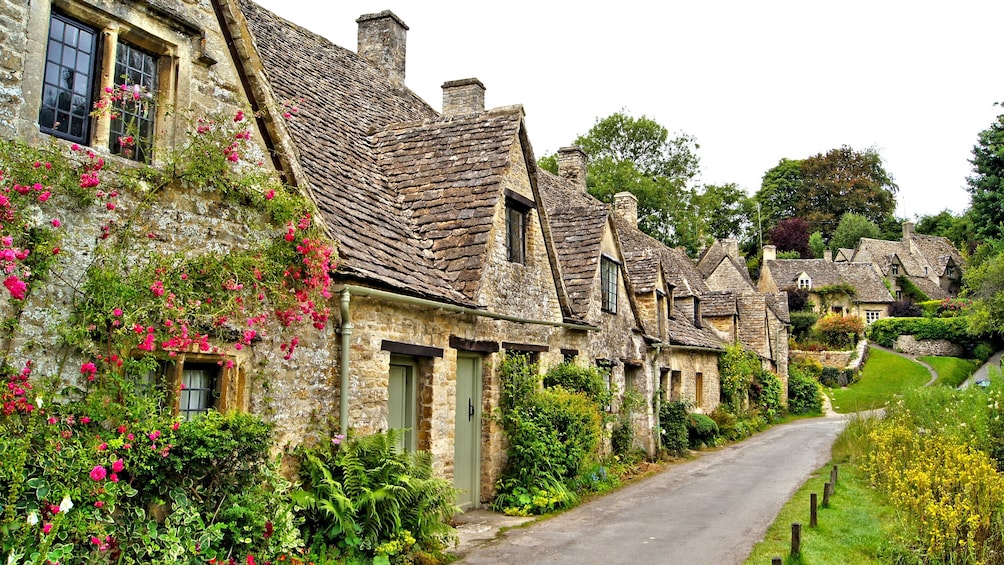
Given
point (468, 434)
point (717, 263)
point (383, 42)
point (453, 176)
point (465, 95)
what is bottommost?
point (468, 434)

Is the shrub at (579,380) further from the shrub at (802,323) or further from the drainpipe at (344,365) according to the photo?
the shrub at (802,323)

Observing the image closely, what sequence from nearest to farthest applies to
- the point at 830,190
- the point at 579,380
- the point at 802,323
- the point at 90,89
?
the point at 90,89 < the point at 579,380 < the point at 802,323 < the point at 830,190

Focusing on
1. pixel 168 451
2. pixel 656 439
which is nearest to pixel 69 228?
pixel 168 451

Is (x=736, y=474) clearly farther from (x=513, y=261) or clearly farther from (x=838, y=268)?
(x=838, y=268)

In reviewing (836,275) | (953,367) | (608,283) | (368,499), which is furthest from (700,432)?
(836,275)

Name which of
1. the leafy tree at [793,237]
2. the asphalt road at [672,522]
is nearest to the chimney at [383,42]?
the asphalt road at [672,522]

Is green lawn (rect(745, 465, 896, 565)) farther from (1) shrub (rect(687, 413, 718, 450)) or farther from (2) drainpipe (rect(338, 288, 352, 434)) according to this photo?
(1) shrub (rect(687, 413, 718, 450))

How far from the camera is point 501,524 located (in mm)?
11352

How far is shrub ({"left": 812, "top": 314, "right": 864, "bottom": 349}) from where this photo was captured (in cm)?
5477

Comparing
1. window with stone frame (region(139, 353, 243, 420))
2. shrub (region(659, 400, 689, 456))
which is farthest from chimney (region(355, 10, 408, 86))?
window with stone frame (region(139, 353, 243, 420))

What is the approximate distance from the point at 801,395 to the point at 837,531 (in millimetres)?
31439

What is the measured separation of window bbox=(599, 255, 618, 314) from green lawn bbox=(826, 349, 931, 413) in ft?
85.2

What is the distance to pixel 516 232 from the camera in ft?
45.6

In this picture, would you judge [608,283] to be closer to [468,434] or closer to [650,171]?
[468,434]
